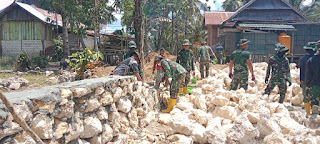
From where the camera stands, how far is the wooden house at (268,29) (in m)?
13.5

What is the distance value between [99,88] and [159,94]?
2.71 metres

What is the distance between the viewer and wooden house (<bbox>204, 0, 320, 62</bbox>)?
532 inches

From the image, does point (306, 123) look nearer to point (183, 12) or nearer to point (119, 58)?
point (119, 58)

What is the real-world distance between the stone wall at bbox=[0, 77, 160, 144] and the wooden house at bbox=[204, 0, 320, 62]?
1061 centimetres

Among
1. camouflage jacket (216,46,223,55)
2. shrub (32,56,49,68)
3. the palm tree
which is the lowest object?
shrub (32,56,49,68)

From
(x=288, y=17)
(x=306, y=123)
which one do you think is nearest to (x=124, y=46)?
(x=288, y=17)

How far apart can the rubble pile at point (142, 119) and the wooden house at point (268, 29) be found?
7754 millimetres

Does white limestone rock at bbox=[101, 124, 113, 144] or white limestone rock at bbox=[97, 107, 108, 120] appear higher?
white limestone rock at bbox=[97, 107, 108, 120]

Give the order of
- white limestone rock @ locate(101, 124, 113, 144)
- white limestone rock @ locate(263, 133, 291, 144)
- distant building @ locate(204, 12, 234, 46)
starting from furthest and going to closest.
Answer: distant building @ locate(204, 12, 234, 46), white limestone rock @ locate(263, 133, 291, 144), white limestone rock @ locate(101, 124, 113, 144)

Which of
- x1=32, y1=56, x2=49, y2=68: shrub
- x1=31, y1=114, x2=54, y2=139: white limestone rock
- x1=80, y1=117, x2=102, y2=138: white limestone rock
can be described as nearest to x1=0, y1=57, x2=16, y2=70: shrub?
x1=32, y1=56, x2=49, y2=68: shrub

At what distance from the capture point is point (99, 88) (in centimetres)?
305

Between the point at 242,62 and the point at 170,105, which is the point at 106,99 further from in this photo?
the point at 242,62

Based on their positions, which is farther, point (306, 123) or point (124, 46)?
point (124, 46)

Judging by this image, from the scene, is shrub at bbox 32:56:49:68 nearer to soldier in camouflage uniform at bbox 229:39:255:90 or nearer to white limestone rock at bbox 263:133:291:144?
soldier in camouflage uniform at bbox 229:39:255:90
